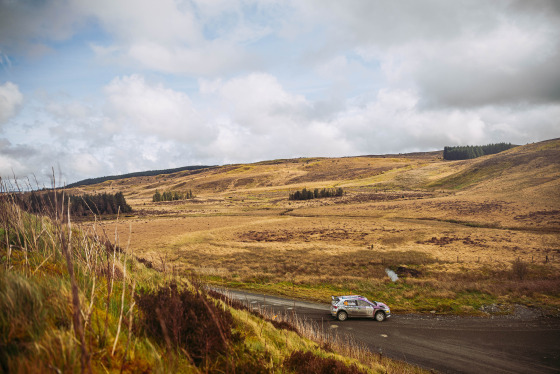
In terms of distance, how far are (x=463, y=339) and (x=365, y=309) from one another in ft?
19.8

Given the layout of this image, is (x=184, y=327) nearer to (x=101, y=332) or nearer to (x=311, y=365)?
(x=101, y=332)

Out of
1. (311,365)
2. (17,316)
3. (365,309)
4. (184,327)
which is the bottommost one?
(365,309)

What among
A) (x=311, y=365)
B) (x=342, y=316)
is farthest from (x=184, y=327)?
(x=342, y=316)

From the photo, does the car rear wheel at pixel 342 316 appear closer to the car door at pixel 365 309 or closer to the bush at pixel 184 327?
the car door at pixel 365 309

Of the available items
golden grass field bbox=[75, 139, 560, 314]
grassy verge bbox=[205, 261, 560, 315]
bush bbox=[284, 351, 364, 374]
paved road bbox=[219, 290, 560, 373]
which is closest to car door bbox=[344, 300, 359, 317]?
paved road bbox=[219, 290, 560, 373]

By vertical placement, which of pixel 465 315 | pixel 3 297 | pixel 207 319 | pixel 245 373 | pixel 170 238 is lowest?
pixel 465 315

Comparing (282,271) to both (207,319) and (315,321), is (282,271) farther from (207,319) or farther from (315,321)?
(207,319)

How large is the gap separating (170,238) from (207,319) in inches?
1947

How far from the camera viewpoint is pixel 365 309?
2039 cm

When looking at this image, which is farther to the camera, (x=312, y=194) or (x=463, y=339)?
(x=312, y=194)

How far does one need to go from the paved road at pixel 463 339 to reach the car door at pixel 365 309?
600 mm

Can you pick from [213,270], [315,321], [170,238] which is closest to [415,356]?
[315,321]

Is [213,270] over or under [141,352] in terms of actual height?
under

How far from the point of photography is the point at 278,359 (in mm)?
6516
